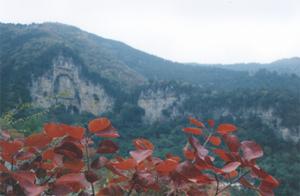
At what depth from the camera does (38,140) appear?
76cm

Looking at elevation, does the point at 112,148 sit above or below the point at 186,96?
above

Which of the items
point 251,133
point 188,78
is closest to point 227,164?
point 251,133

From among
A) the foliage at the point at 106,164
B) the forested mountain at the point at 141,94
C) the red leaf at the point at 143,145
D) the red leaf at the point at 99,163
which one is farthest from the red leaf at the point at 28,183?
the forested mountain at the point at 141,94

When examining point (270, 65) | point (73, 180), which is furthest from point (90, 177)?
point (270, 65)

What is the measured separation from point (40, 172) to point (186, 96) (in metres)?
52.5

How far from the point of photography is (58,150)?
0.73 meters

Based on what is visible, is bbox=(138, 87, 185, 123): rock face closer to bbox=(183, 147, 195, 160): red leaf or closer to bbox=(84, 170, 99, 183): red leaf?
bbox=(183, 147, 195, 160): red leaf

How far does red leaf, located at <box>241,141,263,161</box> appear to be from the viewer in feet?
2.49

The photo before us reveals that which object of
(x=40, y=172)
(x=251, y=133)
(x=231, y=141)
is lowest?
(x=251, y=133)

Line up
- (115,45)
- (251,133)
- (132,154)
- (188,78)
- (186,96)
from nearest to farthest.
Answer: (132,154)
(251,133)
(186,96)
(188,78)
(115,45)

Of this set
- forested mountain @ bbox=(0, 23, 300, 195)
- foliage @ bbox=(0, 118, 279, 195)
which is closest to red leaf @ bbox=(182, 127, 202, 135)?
foliage @ bbox=(0, 118, 279, 195)

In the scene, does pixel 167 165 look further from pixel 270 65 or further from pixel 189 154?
pixel 270 65

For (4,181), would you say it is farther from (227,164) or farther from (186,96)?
(186,96)

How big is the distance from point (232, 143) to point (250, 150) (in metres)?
0.03
